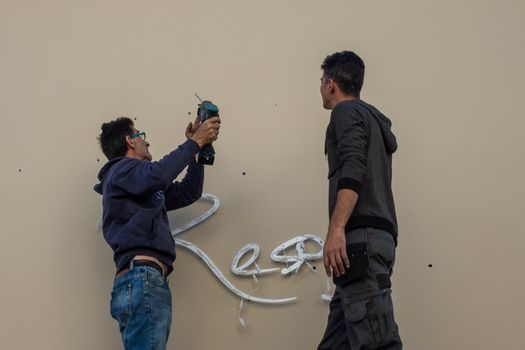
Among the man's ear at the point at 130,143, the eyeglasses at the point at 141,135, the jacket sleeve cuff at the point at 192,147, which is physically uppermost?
the eyeglasses at the point at 141,135

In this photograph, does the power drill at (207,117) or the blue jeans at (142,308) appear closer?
the blue jeans at (142,308)

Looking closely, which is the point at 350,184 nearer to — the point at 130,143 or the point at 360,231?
the point at 360,231

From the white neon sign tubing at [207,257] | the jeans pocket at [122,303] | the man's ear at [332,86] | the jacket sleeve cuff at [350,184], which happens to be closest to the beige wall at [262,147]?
the white neon sign tubing at [207,257]

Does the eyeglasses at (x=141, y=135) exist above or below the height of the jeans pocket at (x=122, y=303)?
above

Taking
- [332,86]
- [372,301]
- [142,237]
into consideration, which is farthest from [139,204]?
[372,301]

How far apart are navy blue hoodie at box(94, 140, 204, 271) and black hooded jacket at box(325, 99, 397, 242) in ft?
1.61

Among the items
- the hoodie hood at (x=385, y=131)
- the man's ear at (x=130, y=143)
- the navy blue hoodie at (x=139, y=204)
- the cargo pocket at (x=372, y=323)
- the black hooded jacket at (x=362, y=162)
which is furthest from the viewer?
the man's ear at (x=130, y=143)

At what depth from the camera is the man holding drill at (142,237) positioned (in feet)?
7.25

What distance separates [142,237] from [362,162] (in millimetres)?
734

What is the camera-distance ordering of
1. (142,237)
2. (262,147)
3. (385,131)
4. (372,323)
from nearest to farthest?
(372,323) < (385,131) < (142,237) < (262,147)

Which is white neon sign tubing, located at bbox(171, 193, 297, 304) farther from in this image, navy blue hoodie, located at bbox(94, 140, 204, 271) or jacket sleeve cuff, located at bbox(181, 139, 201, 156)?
jacket sleeve cuff, located at bbox(181, 139, 201, 156)

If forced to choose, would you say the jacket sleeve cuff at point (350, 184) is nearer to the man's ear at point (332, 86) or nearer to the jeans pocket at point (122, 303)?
the man's ear at point (332, 86)

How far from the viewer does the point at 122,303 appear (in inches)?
88.0

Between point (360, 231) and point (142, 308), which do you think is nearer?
point (360, 231)
